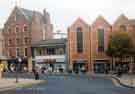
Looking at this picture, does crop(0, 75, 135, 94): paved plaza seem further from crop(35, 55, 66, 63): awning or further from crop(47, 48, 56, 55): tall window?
crop(47, 48, 56, 55): tall window

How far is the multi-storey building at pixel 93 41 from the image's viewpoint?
76.0 m

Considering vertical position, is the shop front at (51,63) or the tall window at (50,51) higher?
the tall window at (50,51)

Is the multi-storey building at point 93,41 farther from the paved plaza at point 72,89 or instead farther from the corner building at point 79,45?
the paved plaza at point 72,89

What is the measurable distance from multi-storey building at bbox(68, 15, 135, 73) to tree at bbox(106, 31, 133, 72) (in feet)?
14.8

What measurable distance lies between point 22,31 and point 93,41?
Result: 59.8 ft

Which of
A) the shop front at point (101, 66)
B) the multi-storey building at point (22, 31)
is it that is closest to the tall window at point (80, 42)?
the shop front at point (101, 66)

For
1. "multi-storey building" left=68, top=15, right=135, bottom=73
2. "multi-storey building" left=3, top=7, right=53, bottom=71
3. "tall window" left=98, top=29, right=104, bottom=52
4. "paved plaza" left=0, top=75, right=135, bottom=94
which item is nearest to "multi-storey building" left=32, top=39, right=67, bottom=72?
"multi-storey building" left=68, top=15, right=135, bottom=73

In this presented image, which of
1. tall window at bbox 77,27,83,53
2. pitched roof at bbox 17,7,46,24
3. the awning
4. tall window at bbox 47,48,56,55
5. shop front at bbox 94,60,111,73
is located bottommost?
shop front at bbox 94,60,111,73

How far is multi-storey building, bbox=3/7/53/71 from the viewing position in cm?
8531

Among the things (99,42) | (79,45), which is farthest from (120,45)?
(79,45)

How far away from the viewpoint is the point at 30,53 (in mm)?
84375

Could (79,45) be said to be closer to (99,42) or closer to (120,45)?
(99,42)

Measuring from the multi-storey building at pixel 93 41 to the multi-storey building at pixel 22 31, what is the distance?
10.3 m

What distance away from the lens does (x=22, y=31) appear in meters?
86.6
